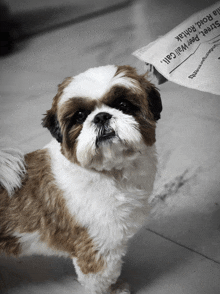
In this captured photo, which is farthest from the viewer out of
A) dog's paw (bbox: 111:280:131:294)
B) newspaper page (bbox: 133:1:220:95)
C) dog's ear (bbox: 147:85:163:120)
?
newspaper page (bbox: 133:1:220:95)

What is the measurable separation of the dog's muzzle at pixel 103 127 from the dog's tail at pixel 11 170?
34 centimetres

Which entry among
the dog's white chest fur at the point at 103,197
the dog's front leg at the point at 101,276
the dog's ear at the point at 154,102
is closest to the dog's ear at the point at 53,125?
the dog's white chest fur at the point at 103,197

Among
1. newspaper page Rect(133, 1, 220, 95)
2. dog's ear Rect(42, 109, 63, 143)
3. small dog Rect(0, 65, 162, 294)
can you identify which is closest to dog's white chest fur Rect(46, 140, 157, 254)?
small dog Rect(0, 65, 162, 294)

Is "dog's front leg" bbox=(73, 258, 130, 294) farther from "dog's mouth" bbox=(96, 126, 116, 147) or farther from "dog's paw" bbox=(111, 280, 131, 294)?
"dog's mouth" bbox=(96, 126, 116, 147)

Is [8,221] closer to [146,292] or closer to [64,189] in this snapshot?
[64,189]

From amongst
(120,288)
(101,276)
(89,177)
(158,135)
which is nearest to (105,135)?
(89,177)

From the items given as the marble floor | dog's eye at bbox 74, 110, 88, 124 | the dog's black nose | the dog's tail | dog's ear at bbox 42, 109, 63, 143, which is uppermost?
the dog's black nose

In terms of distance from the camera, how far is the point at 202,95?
2.06 m

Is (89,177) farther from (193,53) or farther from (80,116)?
(193,53)

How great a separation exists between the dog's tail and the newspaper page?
107cm

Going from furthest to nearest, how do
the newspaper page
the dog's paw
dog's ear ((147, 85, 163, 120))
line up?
the newspaper page < the dog's paw < dog's ear ((147, 85, 163, 120))

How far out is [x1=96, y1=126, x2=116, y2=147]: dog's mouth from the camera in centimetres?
86

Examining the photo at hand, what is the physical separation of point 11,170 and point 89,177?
267mm

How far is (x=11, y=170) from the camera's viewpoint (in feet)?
3.36
